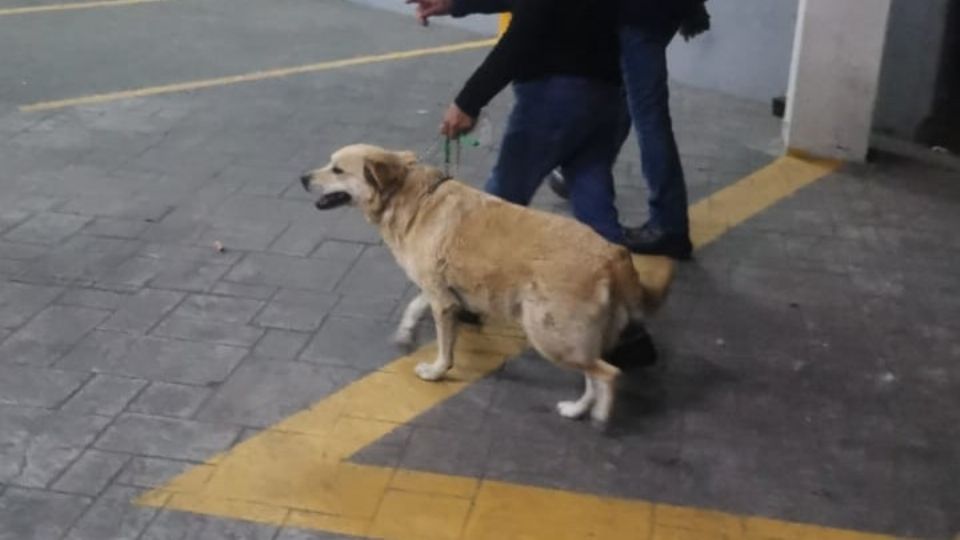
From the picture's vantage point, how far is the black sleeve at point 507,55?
14.1 feet

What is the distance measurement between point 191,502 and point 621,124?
3.02 metres

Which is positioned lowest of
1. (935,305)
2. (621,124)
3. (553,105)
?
A: (935,305)

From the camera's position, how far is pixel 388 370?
442 centimetres

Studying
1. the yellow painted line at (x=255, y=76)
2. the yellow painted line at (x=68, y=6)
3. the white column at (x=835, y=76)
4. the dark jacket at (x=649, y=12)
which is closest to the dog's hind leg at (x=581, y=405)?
the dark jacket at (x=649, y=12)

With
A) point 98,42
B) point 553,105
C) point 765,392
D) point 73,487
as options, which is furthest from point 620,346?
point 98,42

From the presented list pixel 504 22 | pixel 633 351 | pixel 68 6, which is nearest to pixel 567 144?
pixel 633 351

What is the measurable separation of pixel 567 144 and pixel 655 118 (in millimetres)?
724

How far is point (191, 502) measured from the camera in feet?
11.8

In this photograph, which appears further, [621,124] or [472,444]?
[621,124]

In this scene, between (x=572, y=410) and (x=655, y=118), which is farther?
(x=655, y=118)

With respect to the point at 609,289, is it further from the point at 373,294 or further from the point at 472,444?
the point at 373,294

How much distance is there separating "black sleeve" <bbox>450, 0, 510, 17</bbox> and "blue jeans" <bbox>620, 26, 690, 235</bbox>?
523 millimetres

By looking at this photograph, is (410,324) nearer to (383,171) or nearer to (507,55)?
(383,171)

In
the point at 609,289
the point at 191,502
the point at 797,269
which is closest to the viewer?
the point at 191,502
